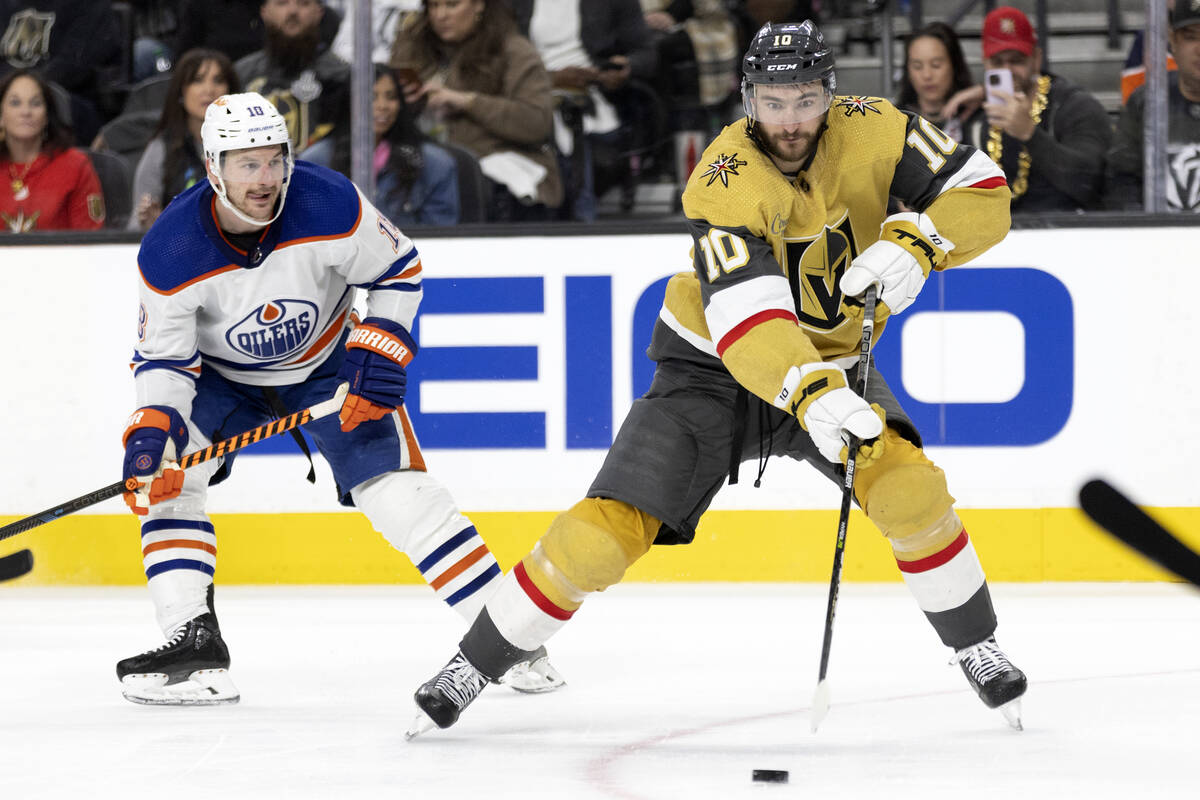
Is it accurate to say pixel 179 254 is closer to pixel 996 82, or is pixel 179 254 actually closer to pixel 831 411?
pixel 831 411

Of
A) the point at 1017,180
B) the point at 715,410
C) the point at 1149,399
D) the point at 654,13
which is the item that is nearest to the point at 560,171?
the point at 654,13

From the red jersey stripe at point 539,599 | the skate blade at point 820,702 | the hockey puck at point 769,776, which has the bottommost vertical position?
the hockey puck at point 769,776

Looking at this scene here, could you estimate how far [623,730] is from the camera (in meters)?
2.58

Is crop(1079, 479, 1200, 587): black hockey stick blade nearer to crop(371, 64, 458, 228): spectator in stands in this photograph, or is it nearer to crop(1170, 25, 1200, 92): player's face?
crop(1170, 25, 1200, 92): player's face

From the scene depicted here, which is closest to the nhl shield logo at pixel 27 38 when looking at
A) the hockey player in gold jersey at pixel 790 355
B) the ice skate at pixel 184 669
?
the ice skate at pixel 184 669

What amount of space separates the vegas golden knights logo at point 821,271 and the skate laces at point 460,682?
2.60ft

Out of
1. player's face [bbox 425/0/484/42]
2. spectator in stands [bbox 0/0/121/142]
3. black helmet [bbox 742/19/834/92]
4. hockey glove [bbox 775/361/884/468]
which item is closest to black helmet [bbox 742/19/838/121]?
black helmet [bbox 742/19/834/92]

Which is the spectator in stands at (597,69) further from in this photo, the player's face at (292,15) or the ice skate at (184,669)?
the ice skate at (184,669)

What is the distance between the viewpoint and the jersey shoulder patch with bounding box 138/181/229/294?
281cm

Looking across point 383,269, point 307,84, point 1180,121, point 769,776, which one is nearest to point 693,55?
point 307,84

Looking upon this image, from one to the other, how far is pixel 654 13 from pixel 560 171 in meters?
0.54

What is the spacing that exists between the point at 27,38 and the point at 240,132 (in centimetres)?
230

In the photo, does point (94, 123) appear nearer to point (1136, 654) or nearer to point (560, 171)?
point (560, 171)

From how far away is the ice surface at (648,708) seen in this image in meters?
2.23
